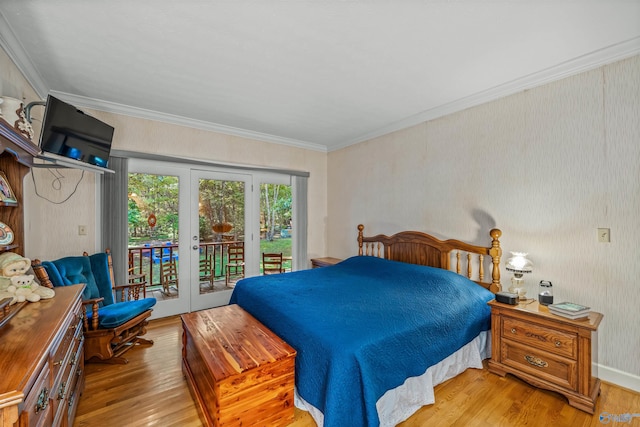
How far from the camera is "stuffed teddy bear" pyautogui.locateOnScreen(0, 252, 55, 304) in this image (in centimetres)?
150

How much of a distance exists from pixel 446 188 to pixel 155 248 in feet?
12.3

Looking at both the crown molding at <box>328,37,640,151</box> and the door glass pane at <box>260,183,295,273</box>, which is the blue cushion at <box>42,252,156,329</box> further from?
the crown molding at <box>328,37,640,151</box>

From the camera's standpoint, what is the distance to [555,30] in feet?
6.22

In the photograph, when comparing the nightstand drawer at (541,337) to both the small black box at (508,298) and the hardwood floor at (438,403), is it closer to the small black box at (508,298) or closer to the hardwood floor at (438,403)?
the small black box at (508,298)

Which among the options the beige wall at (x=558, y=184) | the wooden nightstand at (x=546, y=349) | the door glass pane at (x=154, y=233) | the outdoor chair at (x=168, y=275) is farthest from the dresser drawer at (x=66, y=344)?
the beige wall at (x=558, y=184)

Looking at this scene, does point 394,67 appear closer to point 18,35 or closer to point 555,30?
point 555,30

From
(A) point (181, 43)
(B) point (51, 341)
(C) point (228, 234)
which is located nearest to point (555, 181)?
(A) point (181, 43)

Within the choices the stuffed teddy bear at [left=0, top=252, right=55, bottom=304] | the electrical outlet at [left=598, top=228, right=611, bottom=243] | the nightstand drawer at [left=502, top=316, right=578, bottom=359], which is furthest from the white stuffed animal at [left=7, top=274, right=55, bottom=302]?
the electrical outlet at [left=598, top=228, right=611, bottom=243]

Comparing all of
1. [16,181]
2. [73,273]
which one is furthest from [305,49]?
[73,273]

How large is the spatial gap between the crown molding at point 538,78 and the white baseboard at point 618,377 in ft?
7.67

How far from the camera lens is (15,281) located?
153 cm

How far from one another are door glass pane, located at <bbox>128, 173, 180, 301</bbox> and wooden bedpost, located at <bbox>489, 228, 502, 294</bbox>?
12.3 feet

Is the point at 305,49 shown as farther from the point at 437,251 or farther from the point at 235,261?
the point at 235,261

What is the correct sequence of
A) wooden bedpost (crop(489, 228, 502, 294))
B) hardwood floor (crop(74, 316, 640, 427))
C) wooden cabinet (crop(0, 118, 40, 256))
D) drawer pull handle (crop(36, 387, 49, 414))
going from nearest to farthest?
1. drawer pull handle (crop(36, 387, 49, 414))
2. wooden cabinet (crop(0, 118, 40, 256))
3. hardwood floor (crop(74, 316, 640, 427))
4. wooden bedpost (crop(489, 228, 502, 294))
